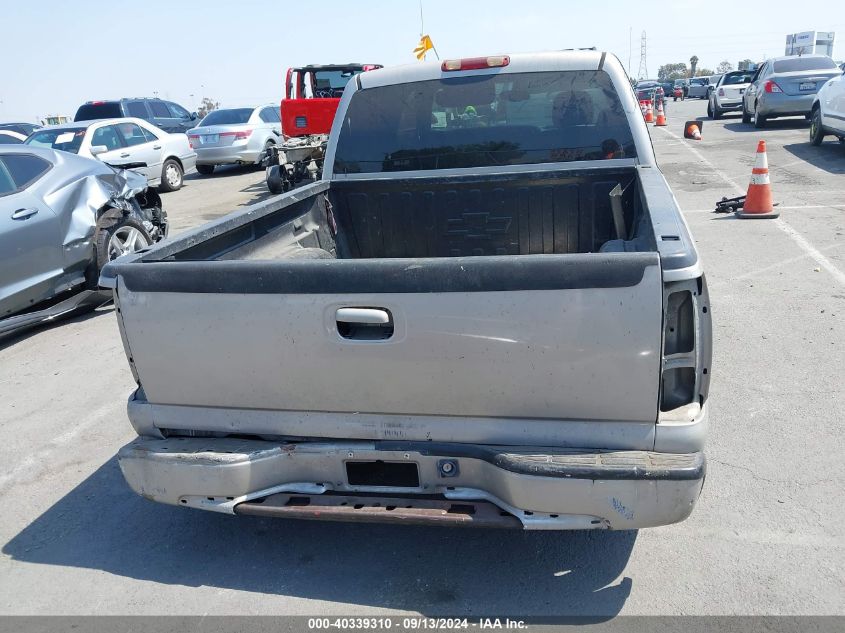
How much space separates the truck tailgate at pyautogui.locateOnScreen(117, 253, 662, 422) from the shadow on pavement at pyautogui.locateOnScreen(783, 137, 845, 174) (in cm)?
1186

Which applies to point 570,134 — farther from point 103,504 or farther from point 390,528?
point 103,504

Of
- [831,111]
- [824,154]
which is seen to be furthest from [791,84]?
[831,111]

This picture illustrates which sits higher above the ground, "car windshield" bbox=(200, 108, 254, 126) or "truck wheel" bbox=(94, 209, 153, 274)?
"car windshield" bbox=(200, 108, 254, 126)

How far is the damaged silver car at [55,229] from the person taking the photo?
6.18 m

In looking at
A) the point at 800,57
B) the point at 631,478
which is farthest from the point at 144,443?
the point at 800,57

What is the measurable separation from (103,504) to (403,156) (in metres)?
2.58

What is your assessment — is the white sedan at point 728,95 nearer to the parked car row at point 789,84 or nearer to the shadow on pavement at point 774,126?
the shadow on pavement at point 774,126

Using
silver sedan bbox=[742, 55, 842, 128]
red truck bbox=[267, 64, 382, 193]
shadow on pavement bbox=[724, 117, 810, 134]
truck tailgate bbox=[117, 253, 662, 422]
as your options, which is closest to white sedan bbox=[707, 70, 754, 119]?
shadow on pavement bbox=[724, 117, 810, 134]

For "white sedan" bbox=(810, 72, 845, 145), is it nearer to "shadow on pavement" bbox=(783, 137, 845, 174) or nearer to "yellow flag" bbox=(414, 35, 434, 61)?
"shadow on pavement" bbox=(783, 137, 845, 174)

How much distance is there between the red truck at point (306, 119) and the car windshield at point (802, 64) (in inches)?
429

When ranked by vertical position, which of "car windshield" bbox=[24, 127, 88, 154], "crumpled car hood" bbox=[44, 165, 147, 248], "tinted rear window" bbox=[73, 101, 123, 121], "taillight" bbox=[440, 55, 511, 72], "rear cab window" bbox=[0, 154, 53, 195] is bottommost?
"crumpled car hood" bbox=[44, 165, 147, 248]

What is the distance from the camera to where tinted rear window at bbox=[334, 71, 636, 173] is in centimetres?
414

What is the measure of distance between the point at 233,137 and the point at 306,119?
4248 millimetres

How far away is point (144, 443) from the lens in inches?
121
